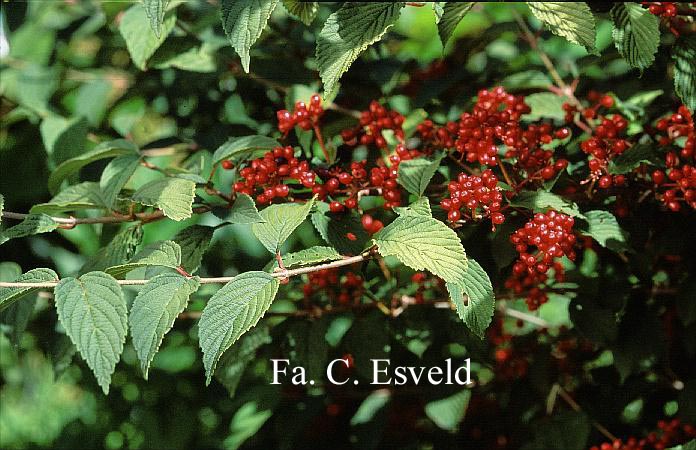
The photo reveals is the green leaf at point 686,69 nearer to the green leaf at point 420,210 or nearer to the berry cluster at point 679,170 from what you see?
the berry cluster at point 679,170

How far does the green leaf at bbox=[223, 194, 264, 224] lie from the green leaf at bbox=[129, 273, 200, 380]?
137mm

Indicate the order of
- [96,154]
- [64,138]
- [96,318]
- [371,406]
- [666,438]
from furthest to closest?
[371,406] < [64,138] < [666,438] < [96,154] < [96,318]

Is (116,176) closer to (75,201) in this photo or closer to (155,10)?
(75,201)

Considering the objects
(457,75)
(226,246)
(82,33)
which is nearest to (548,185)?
(457,75)

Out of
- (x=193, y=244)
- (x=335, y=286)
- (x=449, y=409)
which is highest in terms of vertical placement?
(x=193, y=244)

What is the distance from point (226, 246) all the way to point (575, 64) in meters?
1.16

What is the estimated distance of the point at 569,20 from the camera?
1.18 m

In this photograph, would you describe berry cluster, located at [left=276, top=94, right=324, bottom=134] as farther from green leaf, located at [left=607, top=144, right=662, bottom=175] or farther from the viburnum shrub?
green leaf, located at [left=607, top=144, right=662, bottom=175]

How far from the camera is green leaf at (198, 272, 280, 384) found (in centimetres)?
102

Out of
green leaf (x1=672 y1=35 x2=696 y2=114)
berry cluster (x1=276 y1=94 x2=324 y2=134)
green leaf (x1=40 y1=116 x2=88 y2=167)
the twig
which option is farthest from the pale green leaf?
green leaf (x1=672 y1=35 x2=696 y2=114)

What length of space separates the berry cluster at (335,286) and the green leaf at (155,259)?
0.44 m

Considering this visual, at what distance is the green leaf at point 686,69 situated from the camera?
1234 millimetres

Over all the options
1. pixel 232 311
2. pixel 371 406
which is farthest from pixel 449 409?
pixel 232 311

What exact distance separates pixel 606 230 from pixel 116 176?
807mm
